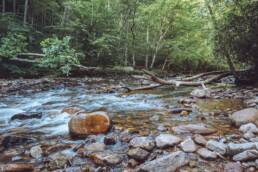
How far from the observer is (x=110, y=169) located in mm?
4184

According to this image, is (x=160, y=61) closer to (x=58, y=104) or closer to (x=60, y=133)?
(x=58, y=104)

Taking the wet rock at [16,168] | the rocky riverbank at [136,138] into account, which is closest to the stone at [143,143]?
the rocky riverbank at [136,138]

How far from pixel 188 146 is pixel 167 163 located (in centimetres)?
73

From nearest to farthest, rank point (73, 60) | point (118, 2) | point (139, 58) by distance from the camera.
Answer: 1. point (73, 60)
2. point (118, 2)
3. point (139, 58)

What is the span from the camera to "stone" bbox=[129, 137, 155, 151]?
4.75 metres

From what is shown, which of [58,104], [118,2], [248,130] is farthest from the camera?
[118,2]

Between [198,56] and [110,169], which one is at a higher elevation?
[198,56]

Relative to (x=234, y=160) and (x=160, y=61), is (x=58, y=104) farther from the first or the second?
(x=160, y=61)

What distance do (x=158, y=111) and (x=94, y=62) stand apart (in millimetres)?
15372

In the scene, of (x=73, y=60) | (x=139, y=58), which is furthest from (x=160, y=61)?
(x=73, y=60)

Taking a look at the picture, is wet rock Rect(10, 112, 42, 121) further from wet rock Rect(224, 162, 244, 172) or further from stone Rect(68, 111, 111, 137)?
wet rock Rect(224, 162, 244, 172)

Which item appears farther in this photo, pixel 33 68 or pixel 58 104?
pixel 33 68

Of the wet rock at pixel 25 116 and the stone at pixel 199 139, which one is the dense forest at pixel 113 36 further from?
the stone at pixel 199 139

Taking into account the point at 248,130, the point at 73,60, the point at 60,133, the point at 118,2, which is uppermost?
the point at 118,2
